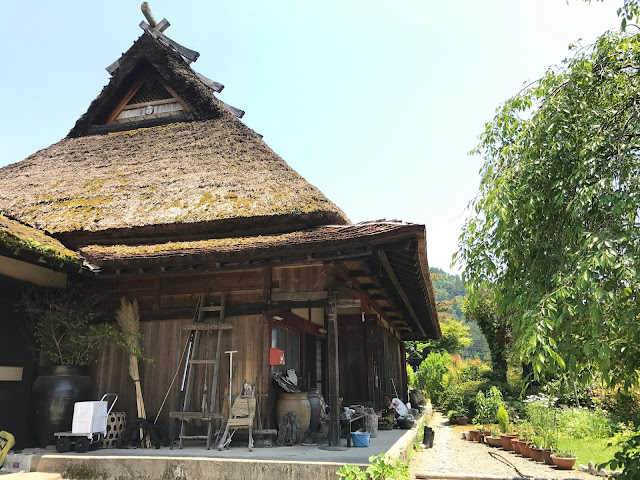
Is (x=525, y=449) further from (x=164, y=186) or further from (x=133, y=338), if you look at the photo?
(x=164, y=186)

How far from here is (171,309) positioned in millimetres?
7164

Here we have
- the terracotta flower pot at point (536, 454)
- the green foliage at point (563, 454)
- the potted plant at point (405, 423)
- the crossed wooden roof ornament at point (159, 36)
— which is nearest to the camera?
the green foliage at point (563, 454)

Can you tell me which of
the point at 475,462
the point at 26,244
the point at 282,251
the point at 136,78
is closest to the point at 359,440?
the point at 282,251

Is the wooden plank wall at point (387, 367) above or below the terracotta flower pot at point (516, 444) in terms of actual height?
above

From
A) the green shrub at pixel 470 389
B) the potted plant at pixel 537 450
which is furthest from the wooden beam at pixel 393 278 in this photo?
the green shrub at pixel 470 389

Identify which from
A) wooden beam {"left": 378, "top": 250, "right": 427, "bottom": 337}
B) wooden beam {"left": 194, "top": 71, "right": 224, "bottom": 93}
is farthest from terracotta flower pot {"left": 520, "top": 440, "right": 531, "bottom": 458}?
wooden beam {"left": 194, "top": 71, "right": 224, "bottom": 93}

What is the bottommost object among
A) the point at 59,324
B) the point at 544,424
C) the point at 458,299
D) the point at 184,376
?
the point at 544,424

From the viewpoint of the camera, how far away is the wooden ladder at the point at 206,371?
6371mm

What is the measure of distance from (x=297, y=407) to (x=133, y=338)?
2643mm

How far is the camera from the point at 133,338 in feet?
22.5

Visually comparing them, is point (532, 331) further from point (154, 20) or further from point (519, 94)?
point (154, 20)

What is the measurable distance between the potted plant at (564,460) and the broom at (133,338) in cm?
649

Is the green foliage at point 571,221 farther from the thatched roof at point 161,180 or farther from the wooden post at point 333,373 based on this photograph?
the thatched roof at point 161,180

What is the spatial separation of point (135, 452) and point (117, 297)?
2.56 metres
